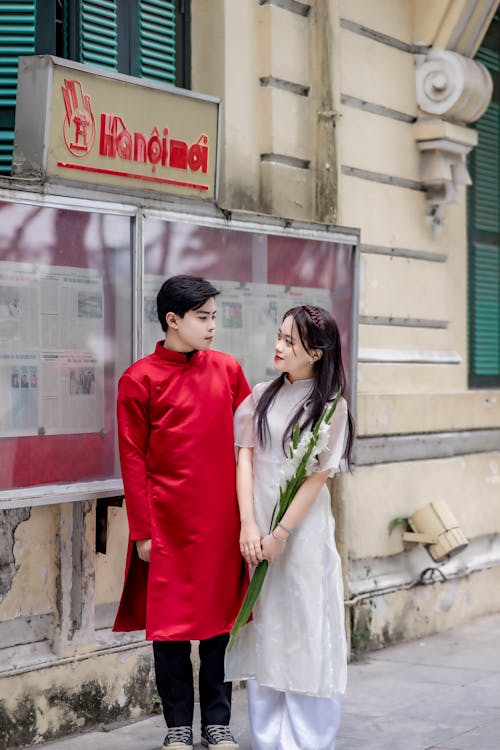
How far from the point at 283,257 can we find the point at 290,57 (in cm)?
131

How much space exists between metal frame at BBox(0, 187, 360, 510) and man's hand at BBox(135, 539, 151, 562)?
18.2 inches

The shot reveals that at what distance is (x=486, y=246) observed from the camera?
28.7 feet

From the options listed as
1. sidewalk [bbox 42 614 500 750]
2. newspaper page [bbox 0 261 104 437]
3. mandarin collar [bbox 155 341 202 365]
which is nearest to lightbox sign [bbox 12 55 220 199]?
newspaper page [bbox 0 261 104 437]

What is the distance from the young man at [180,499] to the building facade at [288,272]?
476 mm

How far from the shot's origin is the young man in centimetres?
475

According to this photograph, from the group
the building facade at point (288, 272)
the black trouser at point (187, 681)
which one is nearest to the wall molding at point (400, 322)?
the building facade at point (288, 272)

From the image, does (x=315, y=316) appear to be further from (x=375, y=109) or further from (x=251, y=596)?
(x=375, y=109)

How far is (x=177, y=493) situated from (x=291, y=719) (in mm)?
945

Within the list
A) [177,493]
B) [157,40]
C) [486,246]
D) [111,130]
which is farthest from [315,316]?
[486,246]

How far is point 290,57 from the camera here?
6836 millimetres

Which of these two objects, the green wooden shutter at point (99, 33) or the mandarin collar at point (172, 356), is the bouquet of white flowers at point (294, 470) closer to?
the mandarin collar at point (172, 356)

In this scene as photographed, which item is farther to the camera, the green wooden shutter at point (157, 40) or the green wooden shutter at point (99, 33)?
the green wooden shutter at point (157, 40)

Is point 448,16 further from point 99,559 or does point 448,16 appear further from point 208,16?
point 99,559

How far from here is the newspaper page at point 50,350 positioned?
4.94m
